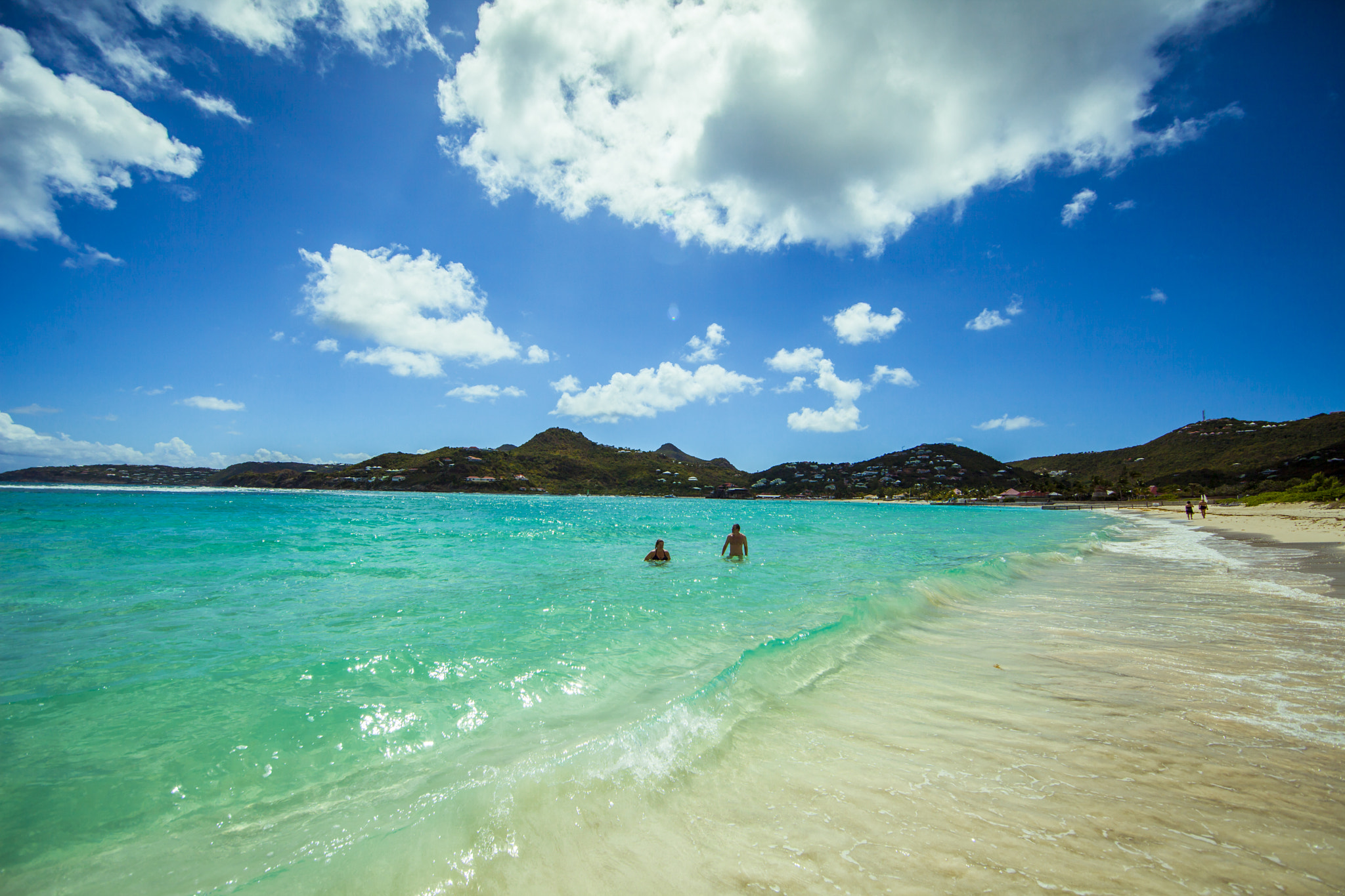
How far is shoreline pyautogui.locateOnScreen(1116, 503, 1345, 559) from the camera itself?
71.4 feet

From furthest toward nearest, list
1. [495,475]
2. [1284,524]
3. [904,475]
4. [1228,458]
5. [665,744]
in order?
1. [904,475]
2. [495,475]
3. [1228,458]
4. [1284,524]
5. [665,744]

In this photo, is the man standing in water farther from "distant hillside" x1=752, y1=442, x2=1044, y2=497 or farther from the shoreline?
"distant hillside" x1=752, y1=442, x2=1044, y2=497

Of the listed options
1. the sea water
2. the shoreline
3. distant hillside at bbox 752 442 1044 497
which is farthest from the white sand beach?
distant hillside at bbox 752 442 1044 497

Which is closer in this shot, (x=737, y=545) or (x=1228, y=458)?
(x=737, y=545)

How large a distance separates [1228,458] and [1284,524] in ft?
310

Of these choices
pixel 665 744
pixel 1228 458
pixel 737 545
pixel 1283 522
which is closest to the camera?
pixel 665 744

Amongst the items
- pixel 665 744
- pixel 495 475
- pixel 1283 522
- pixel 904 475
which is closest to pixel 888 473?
pixel 904 475

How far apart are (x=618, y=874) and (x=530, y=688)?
3.32m

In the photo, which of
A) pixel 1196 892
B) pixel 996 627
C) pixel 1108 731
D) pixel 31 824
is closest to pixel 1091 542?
pixel 996 627

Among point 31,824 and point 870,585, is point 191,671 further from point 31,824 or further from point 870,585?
point 870,585

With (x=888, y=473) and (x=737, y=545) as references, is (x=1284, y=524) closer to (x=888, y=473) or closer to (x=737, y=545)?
(x=737, y=545)

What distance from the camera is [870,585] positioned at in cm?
1300

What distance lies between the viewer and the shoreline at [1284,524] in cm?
2176

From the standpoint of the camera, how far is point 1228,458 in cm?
9631
